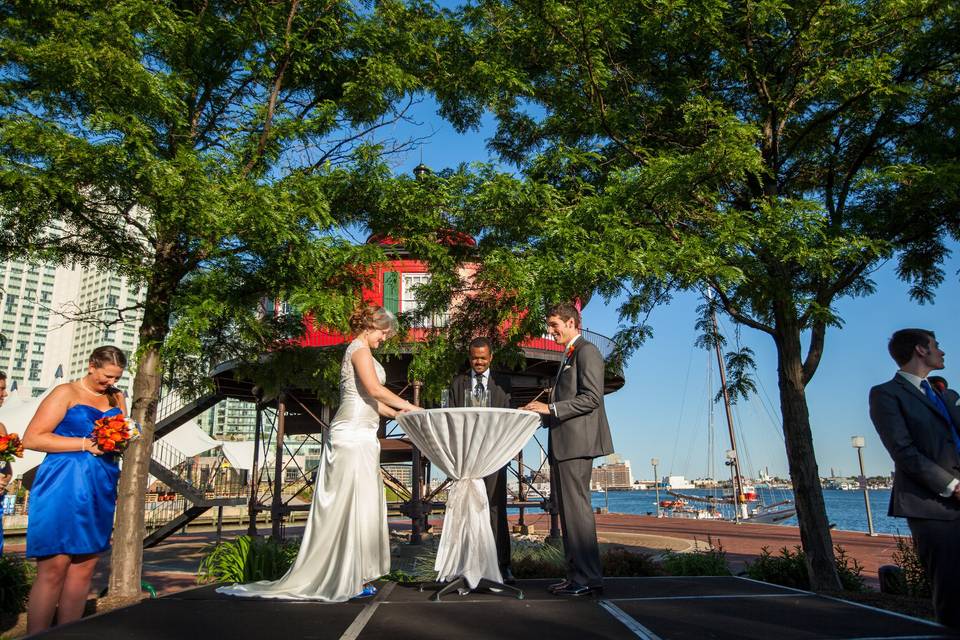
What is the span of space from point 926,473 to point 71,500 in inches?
176

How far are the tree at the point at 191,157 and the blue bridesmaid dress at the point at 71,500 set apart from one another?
1804 millimetres

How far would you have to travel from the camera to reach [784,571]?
8.34m

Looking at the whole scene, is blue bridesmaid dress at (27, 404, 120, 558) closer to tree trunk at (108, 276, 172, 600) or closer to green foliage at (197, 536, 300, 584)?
green foliage at (197, 536, 300, 584)

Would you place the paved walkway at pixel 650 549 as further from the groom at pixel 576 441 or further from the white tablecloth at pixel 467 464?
the groom at pixel 576 441

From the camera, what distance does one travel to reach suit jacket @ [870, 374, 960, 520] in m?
2.88

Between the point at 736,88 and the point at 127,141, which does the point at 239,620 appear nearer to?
the point at 127,141

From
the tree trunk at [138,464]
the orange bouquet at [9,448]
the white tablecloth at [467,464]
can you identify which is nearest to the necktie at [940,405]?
the white tablecloth at [467,464]

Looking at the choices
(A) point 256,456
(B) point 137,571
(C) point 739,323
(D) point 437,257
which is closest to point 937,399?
(D) point 437,257

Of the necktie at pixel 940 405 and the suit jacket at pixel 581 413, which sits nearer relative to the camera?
the necktie at pixel 940 405

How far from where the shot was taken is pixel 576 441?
4.54 metres

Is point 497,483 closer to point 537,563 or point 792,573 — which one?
point 537,563

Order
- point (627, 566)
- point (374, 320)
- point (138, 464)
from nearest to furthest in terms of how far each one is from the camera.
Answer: point (374, 320) < point (138, 464) < point (627, 566)

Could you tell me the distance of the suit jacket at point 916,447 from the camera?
2.88 metres

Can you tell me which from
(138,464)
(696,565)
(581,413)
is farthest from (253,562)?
(696,565)
